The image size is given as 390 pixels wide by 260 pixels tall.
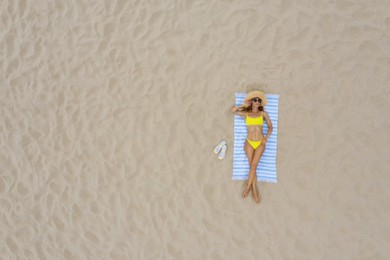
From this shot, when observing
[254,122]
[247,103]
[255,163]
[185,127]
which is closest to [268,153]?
[255,163]

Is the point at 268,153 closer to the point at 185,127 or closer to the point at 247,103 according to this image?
the point at 247,103

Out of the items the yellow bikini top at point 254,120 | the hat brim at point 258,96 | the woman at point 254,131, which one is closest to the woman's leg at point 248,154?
the woman at point 254,131

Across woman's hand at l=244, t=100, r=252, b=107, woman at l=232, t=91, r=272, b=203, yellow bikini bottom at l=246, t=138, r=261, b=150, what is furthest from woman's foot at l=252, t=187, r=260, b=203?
woman's hand at l=244, t=100, r=252, b=107

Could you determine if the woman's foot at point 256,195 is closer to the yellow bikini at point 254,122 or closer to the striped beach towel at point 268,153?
the striped beach towel at point 268,153

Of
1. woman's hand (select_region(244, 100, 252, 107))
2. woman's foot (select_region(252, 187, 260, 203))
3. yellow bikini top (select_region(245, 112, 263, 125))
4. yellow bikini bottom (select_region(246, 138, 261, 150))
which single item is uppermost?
woman's hand (select_region(244, 100, 252, 107))

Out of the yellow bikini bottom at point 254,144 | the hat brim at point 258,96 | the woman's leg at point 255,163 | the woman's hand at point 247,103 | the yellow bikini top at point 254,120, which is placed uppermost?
the hat brim at point 258,96

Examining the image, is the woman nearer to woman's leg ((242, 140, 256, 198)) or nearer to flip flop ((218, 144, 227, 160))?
woman's leg ((242, 140, 256, 198))
